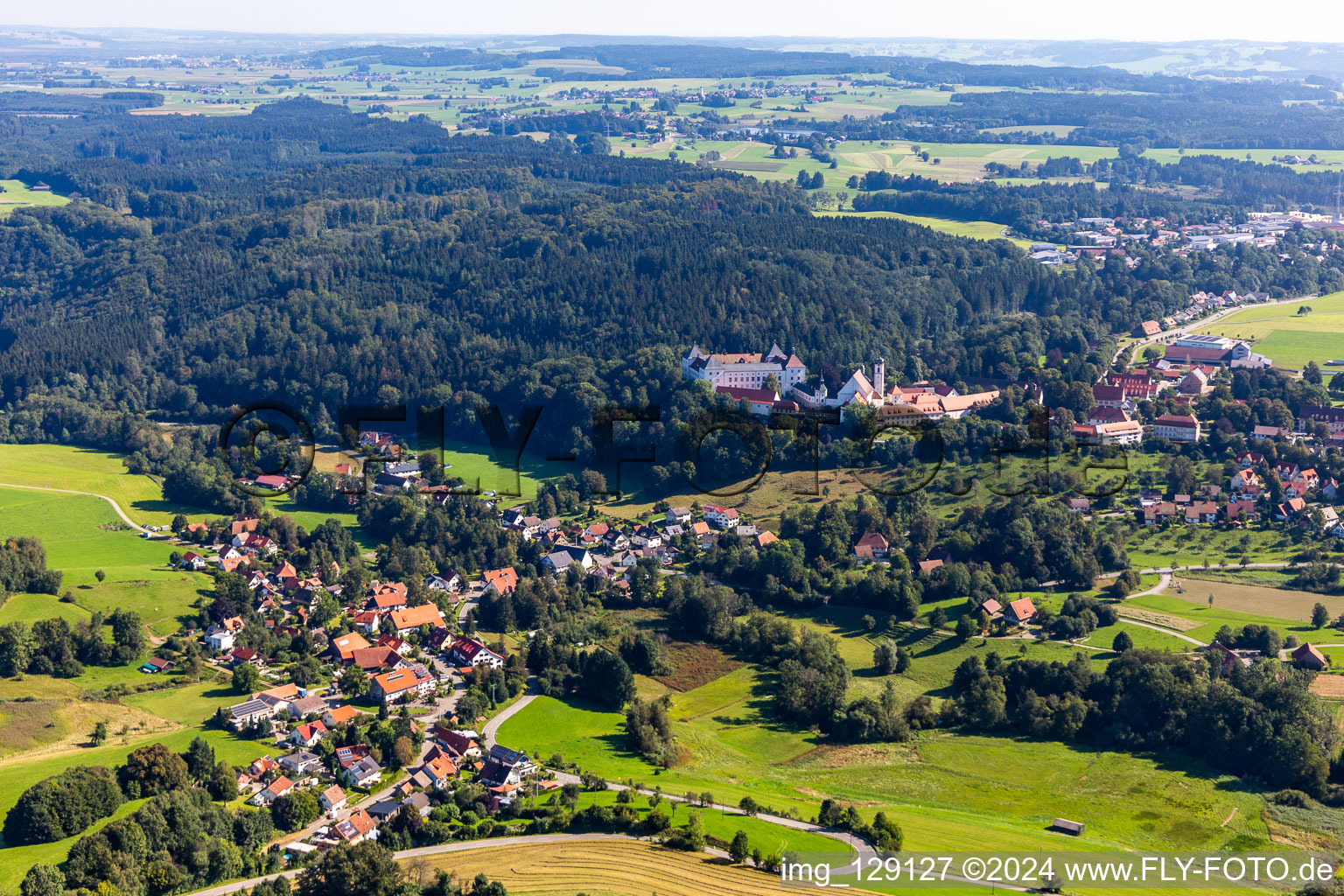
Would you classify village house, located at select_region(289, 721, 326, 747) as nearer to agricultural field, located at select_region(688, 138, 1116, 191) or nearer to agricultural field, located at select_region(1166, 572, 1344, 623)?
agricultural field, located at select_region(1166, 572, 1344, 623)

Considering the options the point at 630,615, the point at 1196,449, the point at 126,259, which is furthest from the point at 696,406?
the point at 126,259

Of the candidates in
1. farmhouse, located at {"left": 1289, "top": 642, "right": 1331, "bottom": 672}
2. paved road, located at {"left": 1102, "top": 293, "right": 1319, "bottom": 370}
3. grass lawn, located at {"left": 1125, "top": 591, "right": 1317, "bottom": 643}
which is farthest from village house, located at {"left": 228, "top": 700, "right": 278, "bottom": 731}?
paved road, located at {"left": 1102, "top": 293, "right": 1319, "bottom": 370}

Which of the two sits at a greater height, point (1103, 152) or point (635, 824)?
point (1103, 152)

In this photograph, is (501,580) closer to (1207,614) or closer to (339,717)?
A: (339,717)

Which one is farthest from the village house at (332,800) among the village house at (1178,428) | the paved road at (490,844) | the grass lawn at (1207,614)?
the village house at (1178,428)

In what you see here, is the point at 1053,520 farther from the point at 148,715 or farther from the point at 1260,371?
the point at 148,715

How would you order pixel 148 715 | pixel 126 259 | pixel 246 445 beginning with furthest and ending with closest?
pixel 126 259 → pixel 246 445 → pixel 148 715
